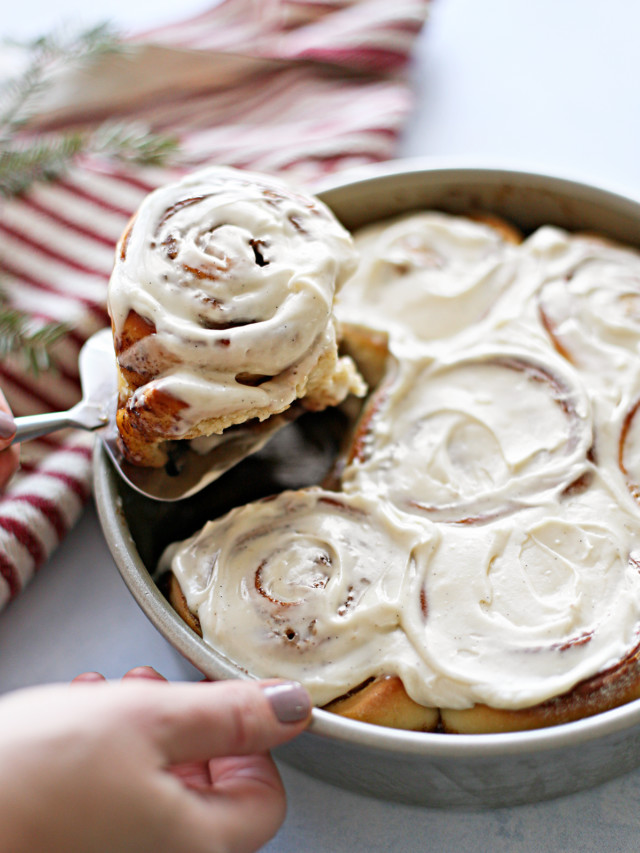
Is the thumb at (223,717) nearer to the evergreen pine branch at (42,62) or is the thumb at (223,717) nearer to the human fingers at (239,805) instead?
the human fingers at (239,805)

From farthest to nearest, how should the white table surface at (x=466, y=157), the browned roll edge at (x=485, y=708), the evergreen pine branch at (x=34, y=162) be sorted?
the evergreen pine branch at (x=34, y=162) → the white table surface at (x=466, y=157) → the browned roll edge at (x=485, y=708)

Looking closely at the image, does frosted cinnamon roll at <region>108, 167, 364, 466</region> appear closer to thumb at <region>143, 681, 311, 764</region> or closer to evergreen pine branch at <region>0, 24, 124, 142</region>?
thumb at <region>143, 681, 311, 764</region>

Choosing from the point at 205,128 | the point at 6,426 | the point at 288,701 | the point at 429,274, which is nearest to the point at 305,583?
the point at 288,701

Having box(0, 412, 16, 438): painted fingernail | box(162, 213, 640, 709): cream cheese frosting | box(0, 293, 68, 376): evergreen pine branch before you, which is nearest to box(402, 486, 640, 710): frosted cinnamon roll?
box(162, 213, 640, 709): cream cheese frosting

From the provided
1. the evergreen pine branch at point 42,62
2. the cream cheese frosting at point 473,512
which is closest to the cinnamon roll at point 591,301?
the cream cheese frosting at point 473,512

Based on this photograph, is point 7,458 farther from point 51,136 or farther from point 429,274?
point 51,136

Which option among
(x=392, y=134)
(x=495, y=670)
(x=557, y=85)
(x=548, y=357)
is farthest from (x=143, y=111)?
(x=495, y=670)
